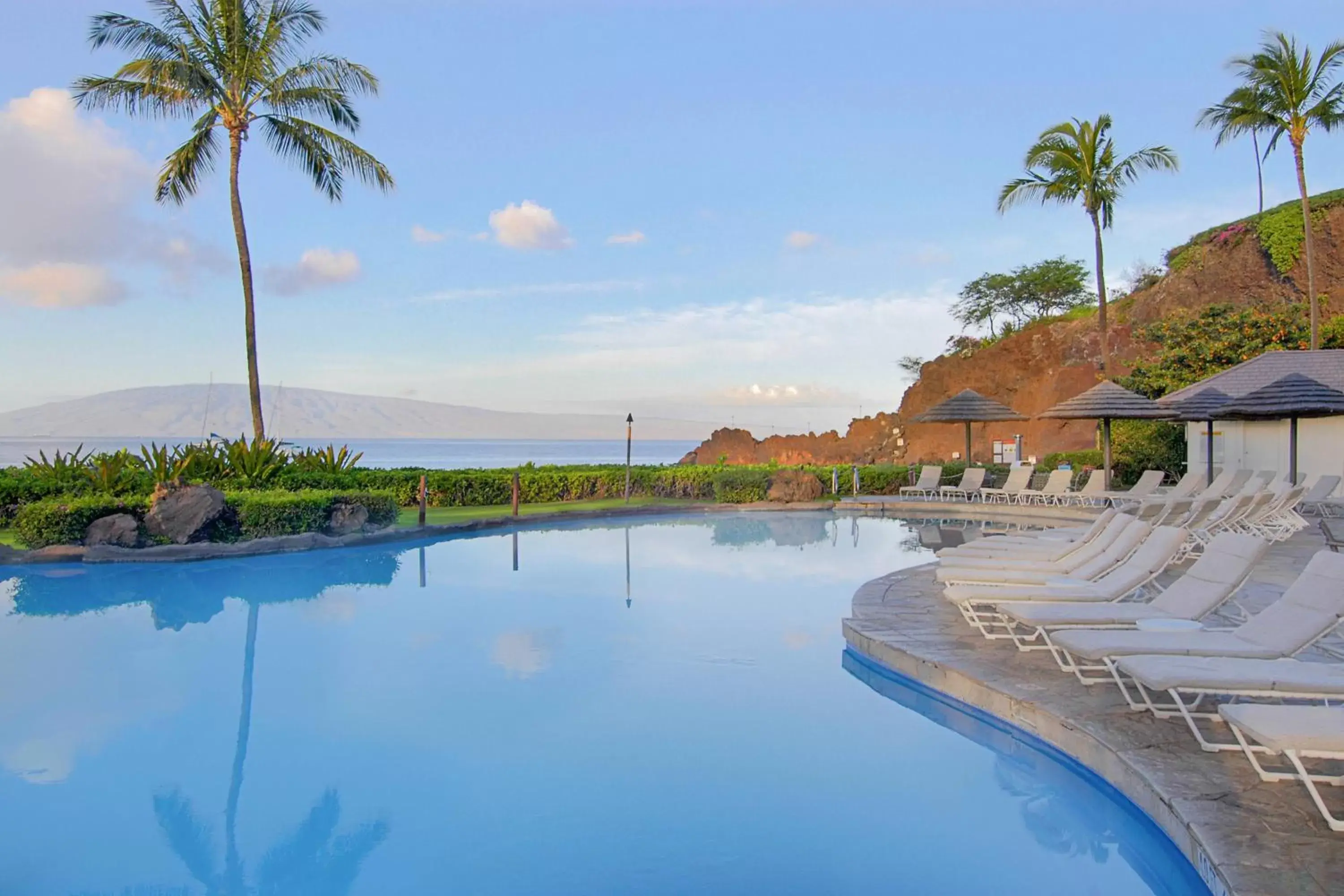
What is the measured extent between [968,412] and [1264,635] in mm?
15869

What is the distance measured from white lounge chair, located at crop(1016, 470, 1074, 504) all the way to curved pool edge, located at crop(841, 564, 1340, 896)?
11632 mm

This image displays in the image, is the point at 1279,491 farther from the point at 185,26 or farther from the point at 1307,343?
the point at 185,26

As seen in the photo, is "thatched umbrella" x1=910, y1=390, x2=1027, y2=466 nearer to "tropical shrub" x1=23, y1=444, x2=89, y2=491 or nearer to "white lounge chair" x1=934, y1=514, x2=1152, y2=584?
"white lounge chair" x1=934, y1=514, x2=1152, y2=584

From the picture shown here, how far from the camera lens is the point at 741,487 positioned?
2045 cm

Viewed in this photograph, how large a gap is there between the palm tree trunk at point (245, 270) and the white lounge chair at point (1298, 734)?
54.8 ft

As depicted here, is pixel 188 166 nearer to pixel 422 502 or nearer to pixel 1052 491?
pixel 422 502

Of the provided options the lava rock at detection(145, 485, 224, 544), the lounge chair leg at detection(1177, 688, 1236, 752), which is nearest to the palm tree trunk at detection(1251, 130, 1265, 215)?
→ the lava rock at detection(145, 485, 224, 544)

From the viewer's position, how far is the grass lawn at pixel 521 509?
1638 centimetres

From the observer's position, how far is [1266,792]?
3.81 metres

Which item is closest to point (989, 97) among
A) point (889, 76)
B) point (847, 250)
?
point (889, 76)

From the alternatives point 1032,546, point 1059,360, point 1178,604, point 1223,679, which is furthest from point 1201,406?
point 1059,360

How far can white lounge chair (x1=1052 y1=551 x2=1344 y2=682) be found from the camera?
4703 mm

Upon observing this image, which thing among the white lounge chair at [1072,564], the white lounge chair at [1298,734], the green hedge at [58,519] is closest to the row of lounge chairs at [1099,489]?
the white lounge chair at [1072,564]

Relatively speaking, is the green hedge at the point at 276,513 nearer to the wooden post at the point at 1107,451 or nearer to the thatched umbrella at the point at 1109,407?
the thatched umbrella at the point at 1109,407
